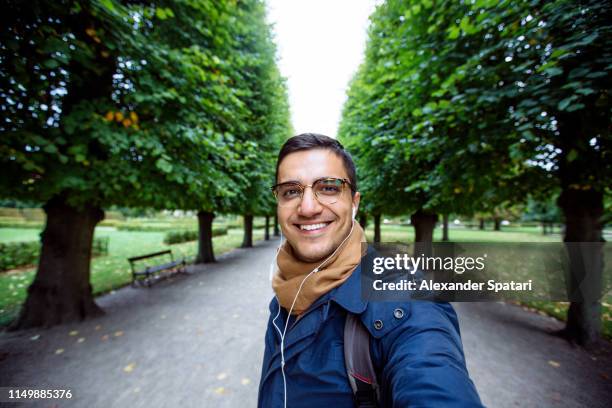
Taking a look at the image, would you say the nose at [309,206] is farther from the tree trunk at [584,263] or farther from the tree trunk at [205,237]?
the tree trunk at [205,237]

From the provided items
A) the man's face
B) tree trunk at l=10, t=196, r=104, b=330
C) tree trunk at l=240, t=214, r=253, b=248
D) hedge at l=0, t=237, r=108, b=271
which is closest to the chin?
the man's face

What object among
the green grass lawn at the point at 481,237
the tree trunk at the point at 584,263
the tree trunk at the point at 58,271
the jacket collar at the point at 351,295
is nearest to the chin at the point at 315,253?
the jacket collar at the point at 351,295

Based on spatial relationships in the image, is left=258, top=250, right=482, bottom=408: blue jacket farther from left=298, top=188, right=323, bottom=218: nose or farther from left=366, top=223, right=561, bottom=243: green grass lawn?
left=366, top=223, right=561, bottom=243: green grass lawn

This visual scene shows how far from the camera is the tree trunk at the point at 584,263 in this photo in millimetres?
4633

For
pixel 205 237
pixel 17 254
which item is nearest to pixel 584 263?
pixel 205 237

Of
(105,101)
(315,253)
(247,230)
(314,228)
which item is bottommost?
(247,230)

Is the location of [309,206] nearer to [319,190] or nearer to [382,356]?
[319,190]

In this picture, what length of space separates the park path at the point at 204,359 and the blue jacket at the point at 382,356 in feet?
8.52

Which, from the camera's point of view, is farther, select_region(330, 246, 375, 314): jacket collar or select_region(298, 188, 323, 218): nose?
select_region(298, 188, 323, 218): nose

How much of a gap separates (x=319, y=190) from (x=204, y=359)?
4195mm

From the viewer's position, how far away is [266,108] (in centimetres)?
1131

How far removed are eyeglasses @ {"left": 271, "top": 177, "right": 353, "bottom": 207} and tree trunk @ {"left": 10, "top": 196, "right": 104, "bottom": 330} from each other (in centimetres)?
573

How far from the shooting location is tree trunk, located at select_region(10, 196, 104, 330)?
17.7ft

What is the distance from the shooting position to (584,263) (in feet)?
15.2
